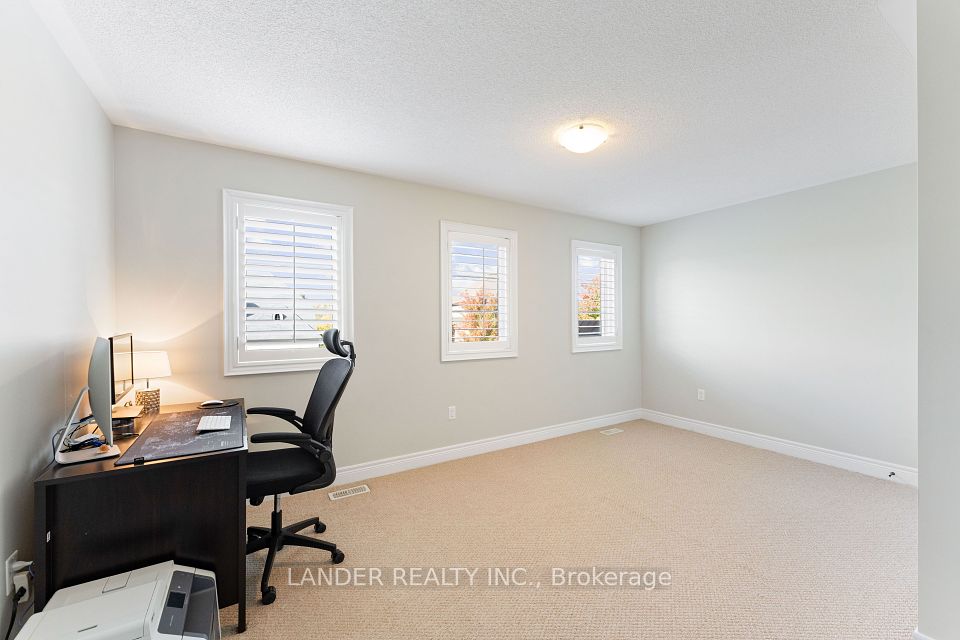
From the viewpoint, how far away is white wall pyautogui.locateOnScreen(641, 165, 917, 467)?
330 centimetres

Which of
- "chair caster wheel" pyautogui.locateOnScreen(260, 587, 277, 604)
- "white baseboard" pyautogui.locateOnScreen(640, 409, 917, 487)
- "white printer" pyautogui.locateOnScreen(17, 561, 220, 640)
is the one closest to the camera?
"white printer" pyautogui.locateOnScreen(17, 561, 220, 640)

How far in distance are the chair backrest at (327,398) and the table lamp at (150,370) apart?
86 centimetres

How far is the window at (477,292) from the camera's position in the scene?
3791mm

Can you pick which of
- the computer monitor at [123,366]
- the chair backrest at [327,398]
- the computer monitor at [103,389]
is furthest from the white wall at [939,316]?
the computer monitor at [123,366]

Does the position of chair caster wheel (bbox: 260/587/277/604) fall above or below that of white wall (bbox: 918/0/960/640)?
below

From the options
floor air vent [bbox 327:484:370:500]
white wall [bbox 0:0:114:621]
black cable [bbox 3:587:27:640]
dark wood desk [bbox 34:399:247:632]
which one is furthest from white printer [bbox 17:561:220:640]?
floor air vent [bbox 327:484:370:500]

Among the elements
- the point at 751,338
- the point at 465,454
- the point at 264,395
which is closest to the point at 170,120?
the point at 264,395

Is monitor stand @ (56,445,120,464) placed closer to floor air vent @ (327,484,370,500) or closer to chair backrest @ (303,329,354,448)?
chair backrest @ (303,329,354,448)

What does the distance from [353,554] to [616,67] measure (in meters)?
2.84

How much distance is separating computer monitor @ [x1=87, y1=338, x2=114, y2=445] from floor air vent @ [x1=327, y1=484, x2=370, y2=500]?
1624mm

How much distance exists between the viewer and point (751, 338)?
13.8 feet

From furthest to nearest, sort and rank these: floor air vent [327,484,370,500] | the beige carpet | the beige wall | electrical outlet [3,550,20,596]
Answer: floor air vent [327,484,370,500] < the beige wall < the beige carpet < electrical outlet [3,550,20,596]

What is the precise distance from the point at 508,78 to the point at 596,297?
328 centimetres

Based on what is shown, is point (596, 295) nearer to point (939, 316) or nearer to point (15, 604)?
point (939, 316)
